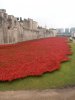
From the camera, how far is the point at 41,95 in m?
Answer: 10.4

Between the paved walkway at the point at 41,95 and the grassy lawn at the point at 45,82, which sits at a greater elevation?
the grassy lawn at the point at 45,82

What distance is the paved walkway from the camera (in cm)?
1005

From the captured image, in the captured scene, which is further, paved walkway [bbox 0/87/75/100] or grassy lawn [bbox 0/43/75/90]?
grassy lawn [bbox 0/43/75/90]

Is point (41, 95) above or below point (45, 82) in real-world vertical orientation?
below

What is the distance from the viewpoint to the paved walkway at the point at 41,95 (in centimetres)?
1005

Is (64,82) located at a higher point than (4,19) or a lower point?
lower

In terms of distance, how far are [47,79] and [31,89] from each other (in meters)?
1.87

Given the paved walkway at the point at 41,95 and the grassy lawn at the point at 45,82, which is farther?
the grassy lawn at the point at 45,82

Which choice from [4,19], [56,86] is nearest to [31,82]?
[56,86]

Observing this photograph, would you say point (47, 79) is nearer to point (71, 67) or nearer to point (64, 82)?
point (64, 82)

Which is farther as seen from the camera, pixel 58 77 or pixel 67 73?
pixel 67 73

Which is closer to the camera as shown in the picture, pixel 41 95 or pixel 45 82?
pixel 41 95

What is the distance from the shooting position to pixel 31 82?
1220cm

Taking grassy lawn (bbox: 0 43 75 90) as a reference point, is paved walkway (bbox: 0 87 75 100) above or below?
below
